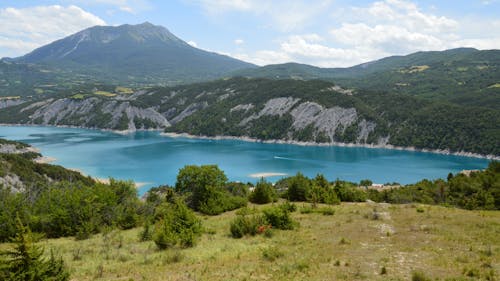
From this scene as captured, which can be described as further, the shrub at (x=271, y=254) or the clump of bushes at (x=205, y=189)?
the clump of bushes at (x=205, y=189)

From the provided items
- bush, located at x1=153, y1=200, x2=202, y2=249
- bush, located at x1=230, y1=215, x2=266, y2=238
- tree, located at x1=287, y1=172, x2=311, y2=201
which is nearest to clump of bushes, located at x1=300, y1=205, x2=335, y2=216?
bush, located at x1=230, y1=215, x2=266, y2=238

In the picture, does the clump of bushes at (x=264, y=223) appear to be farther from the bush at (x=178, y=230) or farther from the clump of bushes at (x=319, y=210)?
the clump of bushes at (x=319, y=210)

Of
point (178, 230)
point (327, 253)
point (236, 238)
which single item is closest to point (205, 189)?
point (236, 238)

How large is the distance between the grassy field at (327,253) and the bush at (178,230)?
2.68 ft

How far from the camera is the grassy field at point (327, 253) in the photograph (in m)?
16.2

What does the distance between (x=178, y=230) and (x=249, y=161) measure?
128 metres

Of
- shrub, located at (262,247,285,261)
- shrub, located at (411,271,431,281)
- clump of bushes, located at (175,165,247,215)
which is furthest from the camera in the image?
clump of bushes, located at (175,165,247,215)

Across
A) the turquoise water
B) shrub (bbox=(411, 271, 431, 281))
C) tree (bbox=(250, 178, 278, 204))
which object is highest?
shrub (bbox=(411, 271, 431, 281))

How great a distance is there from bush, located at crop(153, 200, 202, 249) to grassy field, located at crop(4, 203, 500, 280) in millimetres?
817

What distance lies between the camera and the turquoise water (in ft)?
409

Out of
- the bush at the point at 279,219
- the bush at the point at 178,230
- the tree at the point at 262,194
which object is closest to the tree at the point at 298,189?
the tree at the point at 262,194

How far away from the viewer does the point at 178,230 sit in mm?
24422

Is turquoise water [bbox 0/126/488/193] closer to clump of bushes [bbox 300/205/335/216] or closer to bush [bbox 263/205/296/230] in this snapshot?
clump of bushes [bbox 300/205/335/216]

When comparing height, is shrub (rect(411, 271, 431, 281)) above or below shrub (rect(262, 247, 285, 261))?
above
